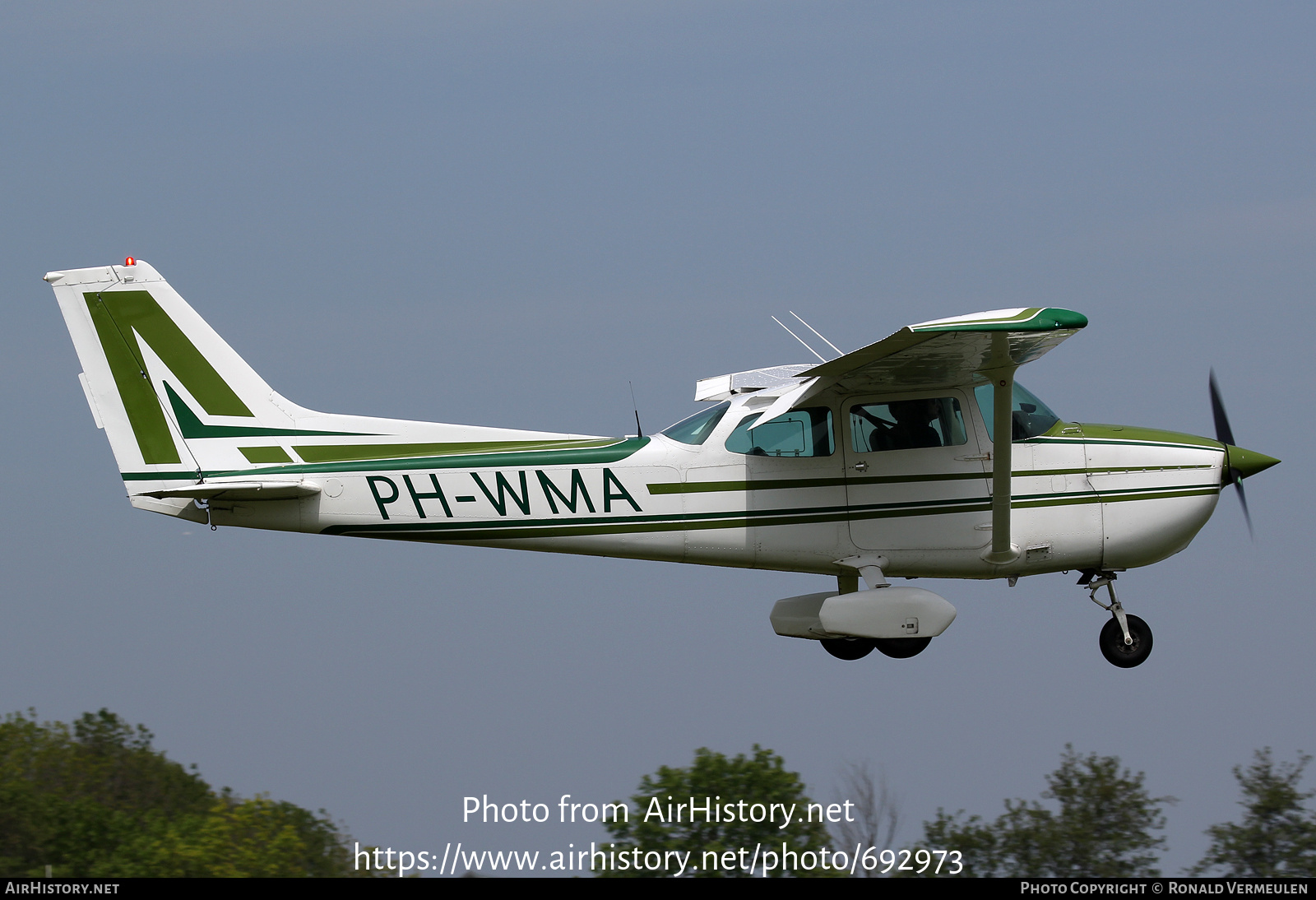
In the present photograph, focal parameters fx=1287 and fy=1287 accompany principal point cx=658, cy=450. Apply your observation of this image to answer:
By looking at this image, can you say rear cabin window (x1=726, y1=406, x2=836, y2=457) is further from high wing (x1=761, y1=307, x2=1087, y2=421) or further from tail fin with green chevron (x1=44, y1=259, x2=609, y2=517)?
tail fin with green chevron (x1=44, y1=259, x2=609, y2=517)

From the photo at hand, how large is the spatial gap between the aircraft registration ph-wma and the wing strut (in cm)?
3

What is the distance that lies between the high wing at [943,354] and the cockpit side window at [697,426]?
0.53 metres

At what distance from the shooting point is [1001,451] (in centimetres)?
965

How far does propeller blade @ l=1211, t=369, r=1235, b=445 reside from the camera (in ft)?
35.5

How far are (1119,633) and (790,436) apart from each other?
10.5 feet

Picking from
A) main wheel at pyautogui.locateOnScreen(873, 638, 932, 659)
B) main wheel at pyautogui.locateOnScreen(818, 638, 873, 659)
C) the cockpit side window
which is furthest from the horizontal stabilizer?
main wheel at pyautogui.locateOnScreen(873, 638, 932, 659)

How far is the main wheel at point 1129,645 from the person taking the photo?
1050cm

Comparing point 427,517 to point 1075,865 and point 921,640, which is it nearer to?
point 921,640

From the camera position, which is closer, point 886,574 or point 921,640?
point 886,574

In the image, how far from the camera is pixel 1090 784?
15.5 meters

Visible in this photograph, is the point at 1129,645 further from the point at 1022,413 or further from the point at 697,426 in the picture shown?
the point at 697,426

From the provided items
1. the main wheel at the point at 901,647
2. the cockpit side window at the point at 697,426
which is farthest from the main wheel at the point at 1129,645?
the cockpit side window at the point at 697,426
